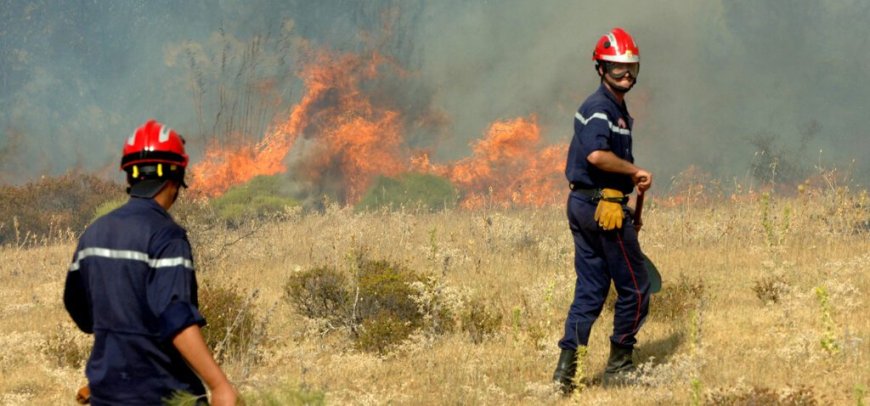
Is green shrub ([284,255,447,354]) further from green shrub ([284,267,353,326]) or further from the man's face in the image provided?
the man's face

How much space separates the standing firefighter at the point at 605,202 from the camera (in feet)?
21.1

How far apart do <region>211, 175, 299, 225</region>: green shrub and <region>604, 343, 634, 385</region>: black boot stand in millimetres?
14921

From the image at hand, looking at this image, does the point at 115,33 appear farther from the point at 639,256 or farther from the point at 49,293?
the point at 639,256

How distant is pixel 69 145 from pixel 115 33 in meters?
8.54

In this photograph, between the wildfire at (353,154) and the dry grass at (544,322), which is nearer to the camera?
the dry grass at (544,322)

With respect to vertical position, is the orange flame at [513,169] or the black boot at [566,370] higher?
the orange flame at [513,169]

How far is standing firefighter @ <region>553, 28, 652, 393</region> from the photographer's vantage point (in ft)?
21.1

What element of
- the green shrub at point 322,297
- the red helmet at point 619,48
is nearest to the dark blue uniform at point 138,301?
the red helmet at point 619,48

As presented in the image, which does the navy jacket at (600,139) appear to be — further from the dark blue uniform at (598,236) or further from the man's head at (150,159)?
the man's head at (150,159)

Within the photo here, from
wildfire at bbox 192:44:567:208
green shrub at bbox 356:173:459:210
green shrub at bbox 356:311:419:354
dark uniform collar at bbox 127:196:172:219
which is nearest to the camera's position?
dark uniform collar at bbox 127:196:172:219

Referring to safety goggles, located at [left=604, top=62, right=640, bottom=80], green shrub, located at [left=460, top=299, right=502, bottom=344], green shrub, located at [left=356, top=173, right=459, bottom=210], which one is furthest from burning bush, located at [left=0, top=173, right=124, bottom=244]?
safety goggles, located at [left=604, top=62, right=640, bottom=80]

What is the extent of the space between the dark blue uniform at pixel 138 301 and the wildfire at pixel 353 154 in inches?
731

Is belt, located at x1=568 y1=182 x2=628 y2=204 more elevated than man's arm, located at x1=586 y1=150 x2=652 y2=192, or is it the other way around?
man's arm, located at x1=586 y1=150 x2=652 y2=192

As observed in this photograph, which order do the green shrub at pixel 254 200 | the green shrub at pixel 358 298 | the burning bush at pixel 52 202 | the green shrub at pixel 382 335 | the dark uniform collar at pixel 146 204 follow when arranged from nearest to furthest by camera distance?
the dark uniform collar at pixel 146 204 < the green shrub at pixel 382 335 < the green shrub at pixel 358 298 < the green shrub at pixel 254 200 < the burning bush at pixel 52 202
